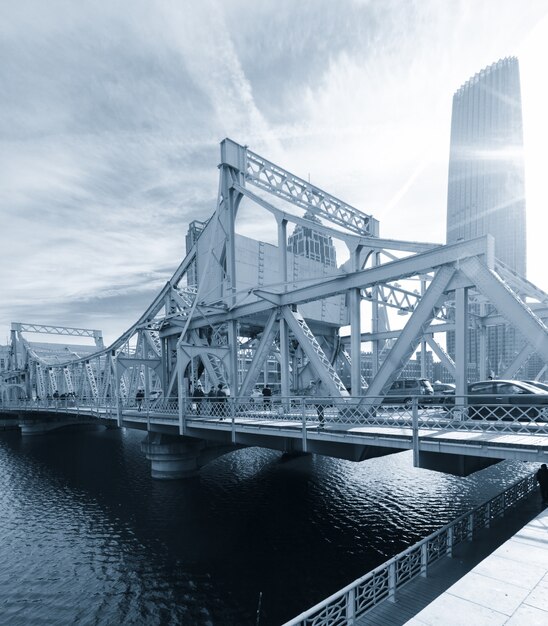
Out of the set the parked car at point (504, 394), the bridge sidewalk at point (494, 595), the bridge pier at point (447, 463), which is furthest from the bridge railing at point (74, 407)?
the bridge sidewalk at point (494, 595)

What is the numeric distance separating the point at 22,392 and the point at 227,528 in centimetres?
8233

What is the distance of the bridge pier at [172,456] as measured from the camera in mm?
26062

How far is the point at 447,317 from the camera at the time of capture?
32500 millimetres

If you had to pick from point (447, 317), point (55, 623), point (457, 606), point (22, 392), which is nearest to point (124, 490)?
point (55, 623)

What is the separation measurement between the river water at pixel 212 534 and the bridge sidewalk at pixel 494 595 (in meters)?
3.92

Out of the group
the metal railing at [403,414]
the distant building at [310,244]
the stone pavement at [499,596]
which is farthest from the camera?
the distant building at [310,244]

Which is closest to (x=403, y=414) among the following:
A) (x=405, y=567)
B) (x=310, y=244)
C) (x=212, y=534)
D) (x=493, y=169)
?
(x=405, y=567)

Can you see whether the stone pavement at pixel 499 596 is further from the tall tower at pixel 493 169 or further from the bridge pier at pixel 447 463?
the tall tower at pixel 493 169

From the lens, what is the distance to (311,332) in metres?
28.4

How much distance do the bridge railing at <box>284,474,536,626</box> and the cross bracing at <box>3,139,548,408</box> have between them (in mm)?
4581

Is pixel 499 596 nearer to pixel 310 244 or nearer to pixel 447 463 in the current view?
pixel 447 463

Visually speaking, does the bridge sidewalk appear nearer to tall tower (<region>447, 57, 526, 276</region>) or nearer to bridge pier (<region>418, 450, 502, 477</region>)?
bridge pier (<region>418, 450, 502, 477</region>)

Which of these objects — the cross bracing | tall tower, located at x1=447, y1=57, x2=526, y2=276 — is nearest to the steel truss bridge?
the cross bracing

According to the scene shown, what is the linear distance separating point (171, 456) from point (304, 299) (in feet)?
46.4
